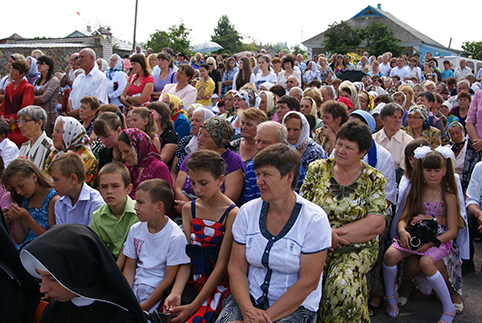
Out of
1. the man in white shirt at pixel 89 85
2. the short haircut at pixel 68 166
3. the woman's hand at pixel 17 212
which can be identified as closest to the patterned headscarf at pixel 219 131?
the short haircut at pixel 68 166

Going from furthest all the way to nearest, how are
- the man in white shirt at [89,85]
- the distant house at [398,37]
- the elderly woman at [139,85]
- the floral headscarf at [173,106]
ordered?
the distant house at [398,37], the elderly woman at [139,85], the man in white shirt at [89,85], the floral headscarf at [173,106]

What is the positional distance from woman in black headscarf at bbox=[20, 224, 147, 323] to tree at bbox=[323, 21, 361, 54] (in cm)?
3373

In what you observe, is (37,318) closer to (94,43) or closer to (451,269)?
(451,269)

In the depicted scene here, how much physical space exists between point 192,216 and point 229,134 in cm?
112

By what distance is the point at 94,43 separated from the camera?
1845 centimetres

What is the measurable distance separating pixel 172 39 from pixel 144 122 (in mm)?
27412

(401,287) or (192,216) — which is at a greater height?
(192,216)

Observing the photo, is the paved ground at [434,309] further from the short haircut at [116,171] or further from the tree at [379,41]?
the tree at [379,41]

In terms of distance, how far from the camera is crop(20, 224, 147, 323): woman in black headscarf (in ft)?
5.94

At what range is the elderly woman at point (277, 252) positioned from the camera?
7.99 ft

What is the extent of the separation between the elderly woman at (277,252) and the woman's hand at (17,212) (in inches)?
76.1

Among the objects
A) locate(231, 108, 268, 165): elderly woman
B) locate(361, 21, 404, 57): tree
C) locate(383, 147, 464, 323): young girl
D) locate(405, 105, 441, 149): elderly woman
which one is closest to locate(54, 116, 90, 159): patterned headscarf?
locate(231, 108, 268, 165): elderly woman

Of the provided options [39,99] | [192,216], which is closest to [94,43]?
[39,99]

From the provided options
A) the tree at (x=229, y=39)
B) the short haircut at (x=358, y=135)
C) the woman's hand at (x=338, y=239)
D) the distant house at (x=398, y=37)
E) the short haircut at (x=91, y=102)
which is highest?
the distant house at (x=398, y=37)
